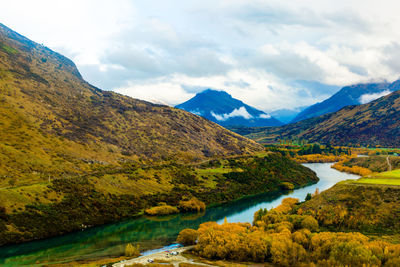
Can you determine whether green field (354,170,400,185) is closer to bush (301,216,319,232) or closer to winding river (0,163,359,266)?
bush (301,216,319,232)

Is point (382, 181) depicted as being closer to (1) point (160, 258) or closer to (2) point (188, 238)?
(2) point (188, 238)

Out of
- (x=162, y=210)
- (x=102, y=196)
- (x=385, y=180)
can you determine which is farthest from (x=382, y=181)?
(x=102, y=196)

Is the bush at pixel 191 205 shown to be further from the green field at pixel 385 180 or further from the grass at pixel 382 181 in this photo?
the grass at pixel 382 181

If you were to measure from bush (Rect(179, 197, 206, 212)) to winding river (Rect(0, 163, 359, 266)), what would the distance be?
13.4 feet

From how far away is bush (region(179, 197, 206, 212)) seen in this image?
143500 mm

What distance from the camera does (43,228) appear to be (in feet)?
333

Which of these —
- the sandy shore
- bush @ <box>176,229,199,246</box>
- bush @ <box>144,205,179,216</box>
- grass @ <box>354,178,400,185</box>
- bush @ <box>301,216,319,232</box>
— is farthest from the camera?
bush @ <box>144,205,179,216</box>

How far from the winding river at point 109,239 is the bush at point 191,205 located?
4.07 metres

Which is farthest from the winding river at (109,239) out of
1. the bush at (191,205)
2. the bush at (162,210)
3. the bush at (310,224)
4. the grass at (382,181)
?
the grass at (382,181)

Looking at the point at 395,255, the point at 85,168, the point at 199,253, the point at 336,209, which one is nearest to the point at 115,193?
the point at 85,168

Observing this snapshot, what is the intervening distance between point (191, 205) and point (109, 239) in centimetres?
5098

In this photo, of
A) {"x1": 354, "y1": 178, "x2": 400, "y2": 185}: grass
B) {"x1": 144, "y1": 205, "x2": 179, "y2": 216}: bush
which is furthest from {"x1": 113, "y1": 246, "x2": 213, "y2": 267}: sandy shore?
{"x1": 354, "y1": 178, "x2": 400, "y2": 185}: grass

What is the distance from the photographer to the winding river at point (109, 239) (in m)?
82.1

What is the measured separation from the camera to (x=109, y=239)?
10100cm
